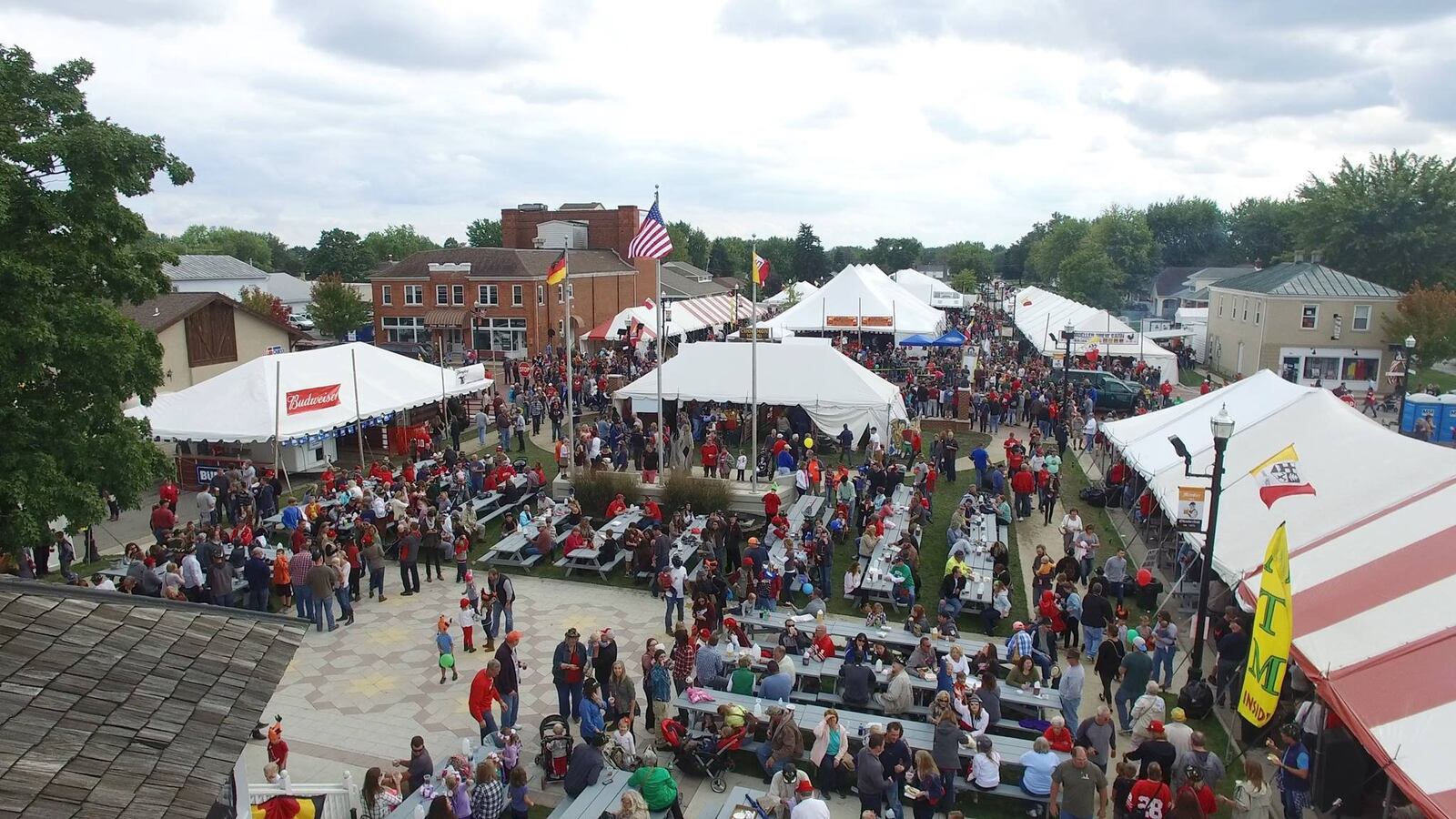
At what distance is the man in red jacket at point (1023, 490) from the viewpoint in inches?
743

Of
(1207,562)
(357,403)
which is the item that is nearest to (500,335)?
(357,403)

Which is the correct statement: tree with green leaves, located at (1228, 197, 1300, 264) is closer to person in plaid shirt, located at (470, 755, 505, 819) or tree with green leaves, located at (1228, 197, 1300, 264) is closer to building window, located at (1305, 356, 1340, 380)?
building window, located at (1305, 356, 1340, 380)

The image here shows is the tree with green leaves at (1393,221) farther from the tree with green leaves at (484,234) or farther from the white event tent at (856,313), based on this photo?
the tree with green leaves at (484,234)

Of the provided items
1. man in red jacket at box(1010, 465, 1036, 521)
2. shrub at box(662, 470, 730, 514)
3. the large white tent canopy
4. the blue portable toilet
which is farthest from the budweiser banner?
the blue portable toilet

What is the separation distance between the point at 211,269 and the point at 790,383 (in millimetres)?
62801

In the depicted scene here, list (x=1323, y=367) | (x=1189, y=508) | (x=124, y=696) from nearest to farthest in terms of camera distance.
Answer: (x=124, y=696)
(x=1189, y=508)
(x=1323, y=367)

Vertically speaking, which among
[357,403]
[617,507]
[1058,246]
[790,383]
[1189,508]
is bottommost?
[617,507]

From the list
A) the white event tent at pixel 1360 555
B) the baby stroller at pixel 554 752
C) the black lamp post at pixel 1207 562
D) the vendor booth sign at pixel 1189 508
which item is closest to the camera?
the white event tent at pixel 1360 555

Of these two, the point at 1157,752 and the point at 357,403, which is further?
the point at 357,403

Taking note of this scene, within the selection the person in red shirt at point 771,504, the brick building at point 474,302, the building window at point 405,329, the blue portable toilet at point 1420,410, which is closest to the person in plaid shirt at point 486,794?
the person in red shirt at point 771,504

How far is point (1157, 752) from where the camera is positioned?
28.1 feet

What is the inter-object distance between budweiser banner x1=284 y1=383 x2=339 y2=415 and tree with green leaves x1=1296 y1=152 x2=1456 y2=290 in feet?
151

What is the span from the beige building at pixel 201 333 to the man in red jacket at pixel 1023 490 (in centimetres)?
2210

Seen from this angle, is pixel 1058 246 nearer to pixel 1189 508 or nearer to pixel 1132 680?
pixel 1189 508
